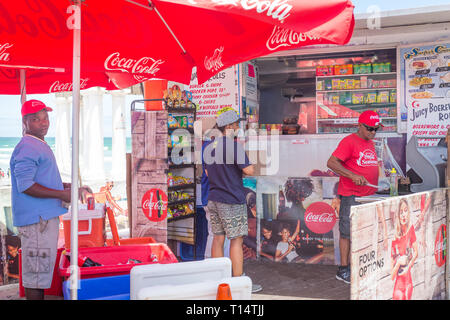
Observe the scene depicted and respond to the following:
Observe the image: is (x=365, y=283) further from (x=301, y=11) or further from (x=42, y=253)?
(x=42, y=253)

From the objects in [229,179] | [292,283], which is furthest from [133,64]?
[292,283]

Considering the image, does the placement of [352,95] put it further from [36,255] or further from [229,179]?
[36,255]

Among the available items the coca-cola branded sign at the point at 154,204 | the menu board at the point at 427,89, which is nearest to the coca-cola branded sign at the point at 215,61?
the coca-cola branded sign at the point at 154,204

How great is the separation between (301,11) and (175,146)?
3.35 meters

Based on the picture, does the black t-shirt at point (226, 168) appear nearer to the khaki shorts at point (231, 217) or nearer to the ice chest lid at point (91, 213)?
the khaki shorts at point (231, 217)

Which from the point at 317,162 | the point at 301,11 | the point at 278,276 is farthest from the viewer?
the point at 317,162

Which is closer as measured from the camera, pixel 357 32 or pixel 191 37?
pixel 191 37

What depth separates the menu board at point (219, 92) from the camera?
20.8 feet

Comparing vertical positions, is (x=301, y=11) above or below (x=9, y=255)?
above

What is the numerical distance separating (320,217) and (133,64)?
3024 mm

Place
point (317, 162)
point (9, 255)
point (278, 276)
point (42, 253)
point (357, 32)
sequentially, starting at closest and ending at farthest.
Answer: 1. point (42, 253)
2. point (9, 255)
3. point (278, 276)
4. point (317, 162)
5. point (357, 32)

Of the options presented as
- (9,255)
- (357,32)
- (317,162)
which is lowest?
(9,255)

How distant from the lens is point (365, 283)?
8.87 feet
